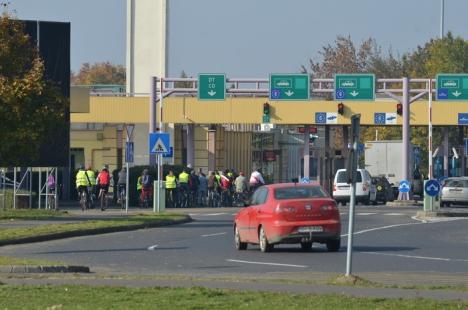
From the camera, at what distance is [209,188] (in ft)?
198

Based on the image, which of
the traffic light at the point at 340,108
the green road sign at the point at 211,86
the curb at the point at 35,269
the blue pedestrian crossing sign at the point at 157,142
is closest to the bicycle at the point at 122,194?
the green road sign at the point at 211,86

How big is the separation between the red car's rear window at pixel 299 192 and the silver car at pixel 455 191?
1224 inches

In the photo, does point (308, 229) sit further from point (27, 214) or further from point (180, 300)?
point (27, 214)

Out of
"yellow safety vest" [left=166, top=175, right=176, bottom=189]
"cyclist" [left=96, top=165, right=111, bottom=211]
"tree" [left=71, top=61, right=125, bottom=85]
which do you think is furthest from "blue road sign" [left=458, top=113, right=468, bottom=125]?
"tree" [left=71, top=61, right=125, bottom=85]

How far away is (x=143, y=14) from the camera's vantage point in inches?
2662

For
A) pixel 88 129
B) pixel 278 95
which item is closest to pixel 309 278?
pixel 278 95

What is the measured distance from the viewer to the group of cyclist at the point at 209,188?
57188mm

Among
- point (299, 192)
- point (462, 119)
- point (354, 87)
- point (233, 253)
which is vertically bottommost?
point (233, 253)

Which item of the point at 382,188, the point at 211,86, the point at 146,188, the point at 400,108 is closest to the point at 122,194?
the point at 146,188

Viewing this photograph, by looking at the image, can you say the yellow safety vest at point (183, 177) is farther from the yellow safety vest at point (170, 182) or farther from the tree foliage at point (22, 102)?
the tree foliage at point (22, 102)

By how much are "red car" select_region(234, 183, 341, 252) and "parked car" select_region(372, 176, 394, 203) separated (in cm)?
3494

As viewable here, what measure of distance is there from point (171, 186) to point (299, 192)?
28.7m

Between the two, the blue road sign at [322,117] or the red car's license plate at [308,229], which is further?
the blue road sign at [322,117]

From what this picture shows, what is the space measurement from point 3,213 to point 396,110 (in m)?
26.2
